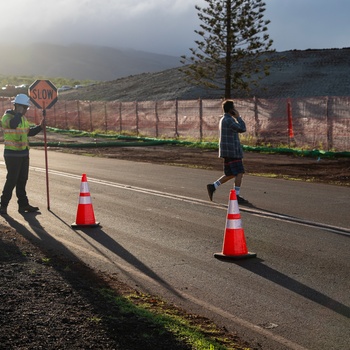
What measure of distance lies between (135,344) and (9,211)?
8.13 metres

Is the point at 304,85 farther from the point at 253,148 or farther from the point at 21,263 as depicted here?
the point at 21,263

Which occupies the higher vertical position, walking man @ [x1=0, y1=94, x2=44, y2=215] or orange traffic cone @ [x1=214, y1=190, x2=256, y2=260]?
walking man @ [x1=0, y1=94, x2=44, y2=215]

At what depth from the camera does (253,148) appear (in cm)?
2922

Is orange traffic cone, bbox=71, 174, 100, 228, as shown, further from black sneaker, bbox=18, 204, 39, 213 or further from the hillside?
the hillside

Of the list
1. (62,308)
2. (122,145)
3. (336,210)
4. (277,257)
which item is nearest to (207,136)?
(122,145)

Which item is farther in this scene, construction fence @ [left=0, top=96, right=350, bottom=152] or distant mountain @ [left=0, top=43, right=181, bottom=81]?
distant mountain @ [left=0, top=43, right=181, bottom=81]

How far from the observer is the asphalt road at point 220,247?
6.92 meters

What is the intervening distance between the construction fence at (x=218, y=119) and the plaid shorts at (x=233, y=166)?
12.9 metres

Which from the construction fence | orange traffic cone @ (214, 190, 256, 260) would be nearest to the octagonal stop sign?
orange traffic cone @ (214, 190, 256, 260)

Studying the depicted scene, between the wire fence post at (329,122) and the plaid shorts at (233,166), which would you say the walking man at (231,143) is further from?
the wire fence post at (329,122)

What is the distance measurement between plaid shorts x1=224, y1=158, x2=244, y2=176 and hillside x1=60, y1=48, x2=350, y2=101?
33024 millimetres

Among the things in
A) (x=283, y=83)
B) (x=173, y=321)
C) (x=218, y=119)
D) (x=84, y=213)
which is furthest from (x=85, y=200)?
(x=283, y=83)

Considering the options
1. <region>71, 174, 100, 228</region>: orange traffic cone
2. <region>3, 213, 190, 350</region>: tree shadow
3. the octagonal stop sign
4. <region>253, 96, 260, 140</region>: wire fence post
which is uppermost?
the octagonal stop sign

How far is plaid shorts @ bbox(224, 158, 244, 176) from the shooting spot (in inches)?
558
